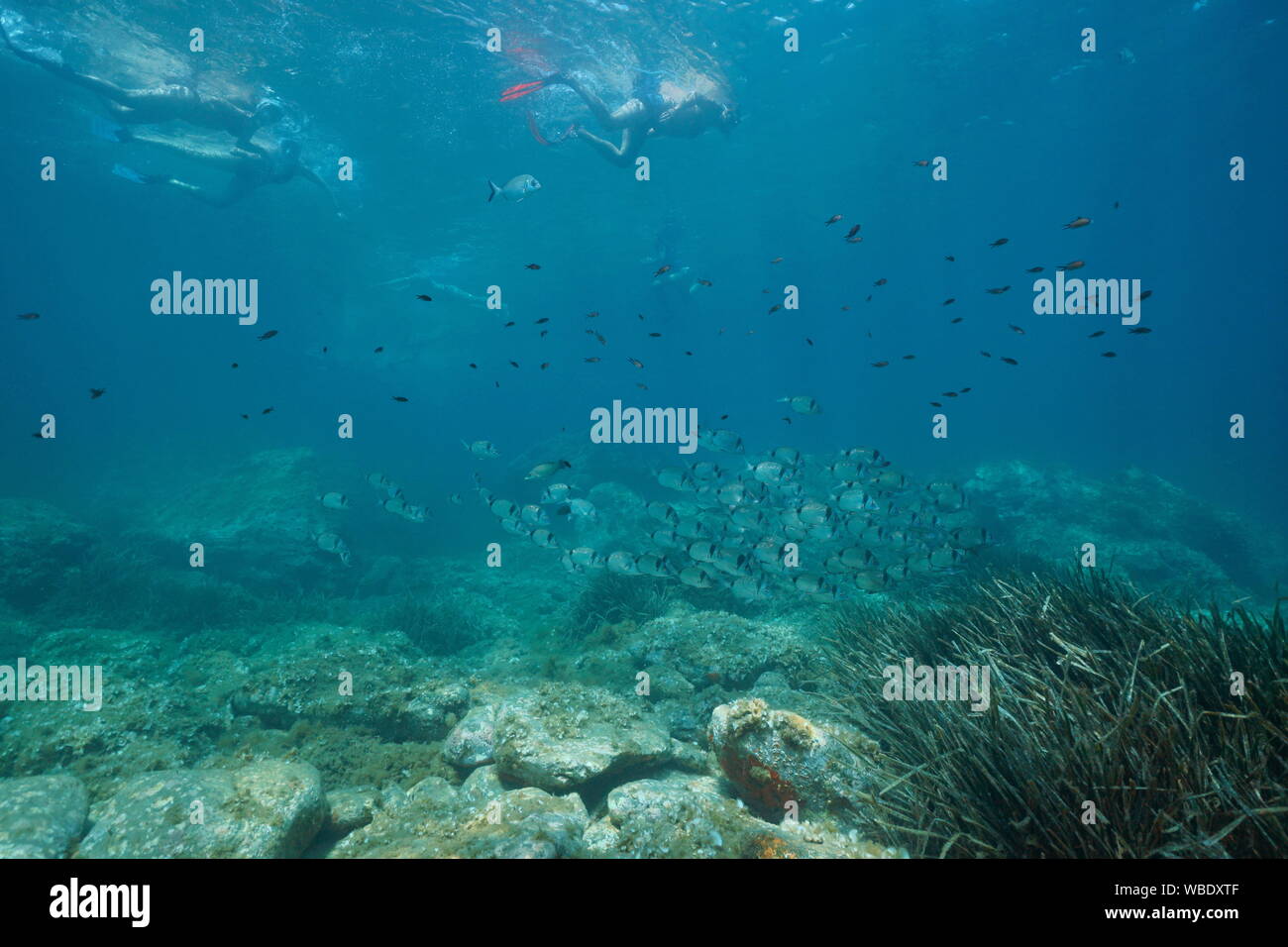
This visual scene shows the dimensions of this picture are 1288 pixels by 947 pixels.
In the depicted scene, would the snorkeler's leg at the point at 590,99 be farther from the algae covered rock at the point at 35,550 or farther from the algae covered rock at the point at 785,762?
the algae covered rock at the point at 35,550

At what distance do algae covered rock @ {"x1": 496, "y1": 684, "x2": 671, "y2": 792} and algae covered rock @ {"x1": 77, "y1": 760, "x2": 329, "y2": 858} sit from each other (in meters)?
1.56

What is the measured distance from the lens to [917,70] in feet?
73.9

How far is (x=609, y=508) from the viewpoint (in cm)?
1944

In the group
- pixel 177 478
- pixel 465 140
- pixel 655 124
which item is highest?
pixel 465 140

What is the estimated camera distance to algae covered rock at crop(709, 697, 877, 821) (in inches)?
166

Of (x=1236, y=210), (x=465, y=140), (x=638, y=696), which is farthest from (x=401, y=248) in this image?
(x=1236, y=210)

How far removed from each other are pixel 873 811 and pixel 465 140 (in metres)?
25.3

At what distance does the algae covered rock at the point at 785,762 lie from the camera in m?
4.21

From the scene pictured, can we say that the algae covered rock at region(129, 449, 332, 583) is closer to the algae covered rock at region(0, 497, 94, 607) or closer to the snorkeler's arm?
the algae covered rock at region(0, 497, 94, 607)

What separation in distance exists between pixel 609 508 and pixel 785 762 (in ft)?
50.3

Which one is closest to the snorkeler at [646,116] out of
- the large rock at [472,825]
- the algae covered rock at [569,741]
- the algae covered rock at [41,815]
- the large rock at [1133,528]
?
the large rock at [1133,528]


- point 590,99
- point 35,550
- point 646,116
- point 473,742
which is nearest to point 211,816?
point 473,742

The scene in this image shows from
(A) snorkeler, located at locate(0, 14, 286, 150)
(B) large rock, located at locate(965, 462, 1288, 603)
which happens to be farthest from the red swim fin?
(B) large rock, located at locate(965, 462, 1288, 603)

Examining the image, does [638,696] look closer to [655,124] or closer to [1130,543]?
[1130,543]
